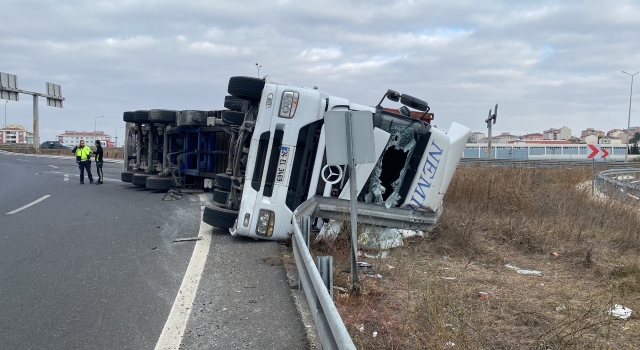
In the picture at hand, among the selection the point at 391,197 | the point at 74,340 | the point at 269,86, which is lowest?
the point at 74,340

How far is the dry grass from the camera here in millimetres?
4008

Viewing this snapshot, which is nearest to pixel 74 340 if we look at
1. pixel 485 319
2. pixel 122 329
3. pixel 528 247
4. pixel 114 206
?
pixel 122 329

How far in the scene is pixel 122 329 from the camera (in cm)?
427

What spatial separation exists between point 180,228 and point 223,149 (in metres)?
4.59

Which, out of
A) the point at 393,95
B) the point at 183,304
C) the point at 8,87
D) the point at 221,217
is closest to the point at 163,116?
the point at 221,217

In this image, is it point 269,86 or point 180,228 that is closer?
point 269,86

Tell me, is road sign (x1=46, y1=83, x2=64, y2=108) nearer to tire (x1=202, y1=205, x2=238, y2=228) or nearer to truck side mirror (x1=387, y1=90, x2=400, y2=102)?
tire (x1=202, y1=205, x2=238, y2=228)

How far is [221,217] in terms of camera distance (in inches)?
311

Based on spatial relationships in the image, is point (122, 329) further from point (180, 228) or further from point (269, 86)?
point (180, 228)

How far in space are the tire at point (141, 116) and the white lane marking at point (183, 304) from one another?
7809 millimetres

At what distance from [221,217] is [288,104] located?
1.99 meters

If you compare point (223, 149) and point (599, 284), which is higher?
point (223, 149)

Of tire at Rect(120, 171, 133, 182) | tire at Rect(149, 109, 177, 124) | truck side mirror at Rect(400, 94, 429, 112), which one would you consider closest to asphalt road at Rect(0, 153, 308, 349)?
truck side mirror at Rect(400, 94, 429, 112)

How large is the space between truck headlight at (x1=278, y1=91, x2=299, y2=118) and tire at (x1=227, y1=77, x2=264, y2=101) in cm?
77
